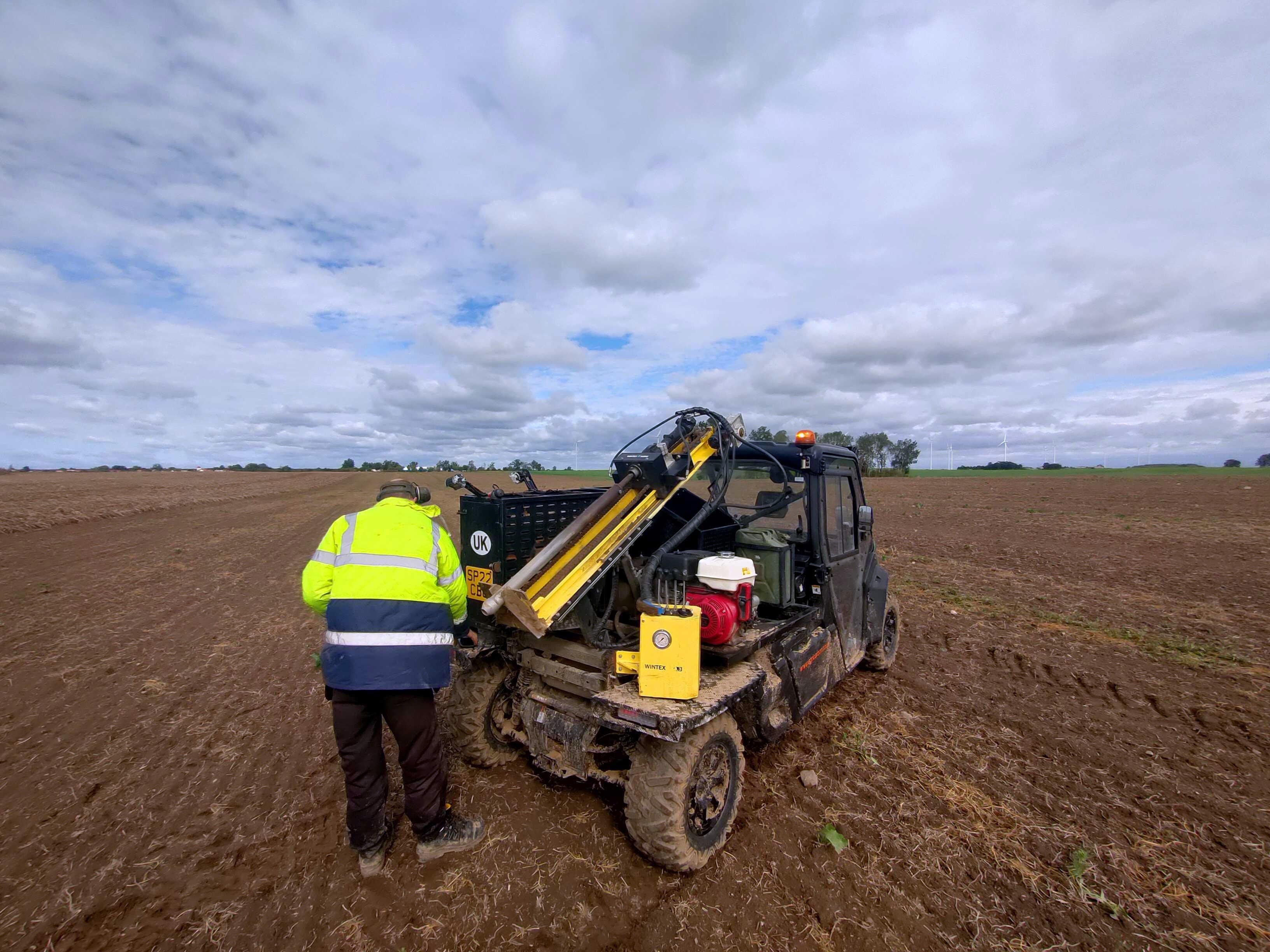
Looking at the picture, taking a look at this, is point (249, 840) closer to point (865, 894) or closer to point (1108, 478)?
point (865, 894)

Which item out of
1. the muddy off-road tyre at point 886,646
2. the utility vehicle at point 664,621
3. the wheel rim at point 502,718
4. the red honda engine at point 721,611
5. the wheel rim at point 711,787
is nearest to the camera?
the utility vehicle at point 664,621

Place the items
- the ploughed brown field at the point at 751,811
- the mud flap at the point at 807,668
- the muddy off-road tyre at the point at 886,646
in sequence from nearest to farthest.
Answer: the ploughed brown field at the point at 751,811 < the mud flap at the point at 807,668 < the muddy off-road tyre at the point at 886,646

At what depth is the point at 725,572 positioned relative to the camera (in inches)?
139

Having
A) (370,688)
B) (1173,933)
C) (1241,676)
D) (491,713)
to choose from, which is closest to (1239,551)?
(1241,676)

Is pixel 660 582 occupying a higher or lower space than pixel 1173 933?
higher

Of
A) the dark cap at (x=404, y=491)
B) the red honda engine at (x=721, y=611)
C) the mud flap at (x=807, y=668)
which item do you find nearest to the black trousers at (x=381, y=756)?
the dark cap at (x=404, y=491)

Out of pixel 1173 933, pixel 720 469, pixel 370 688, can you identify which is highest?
pixel 720 469

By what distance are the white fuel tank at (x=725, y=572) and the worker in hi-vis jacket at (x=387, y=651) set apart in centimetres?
149

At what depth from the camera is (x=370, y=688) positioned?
114 inches

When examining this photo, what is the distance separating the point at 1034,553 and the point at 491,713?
14.1 meters

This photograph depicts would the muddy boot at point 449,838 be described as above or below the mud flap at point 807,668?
below

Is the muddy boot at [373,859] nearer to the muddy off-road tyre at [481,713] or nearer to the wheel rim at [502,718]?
the muddy off-road tyre at [481,713]

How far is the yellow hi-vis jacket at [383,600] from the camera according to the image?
9.55 ft

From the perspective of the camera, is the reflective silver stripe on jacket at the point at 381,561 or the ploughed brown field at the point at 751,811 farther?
the reflective silver stripe on jacket at the point at 381,561
